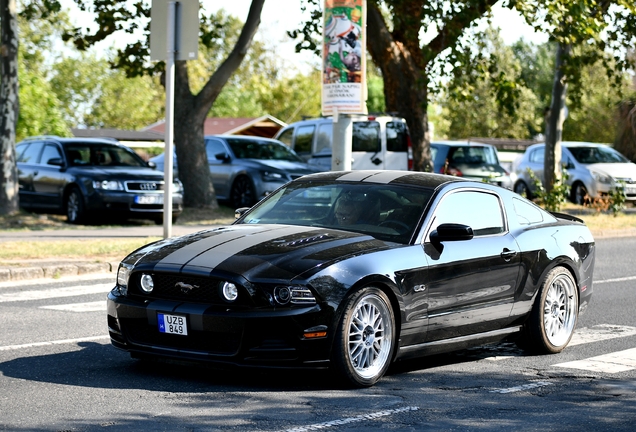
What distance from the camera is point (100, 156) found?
21453 millimetres

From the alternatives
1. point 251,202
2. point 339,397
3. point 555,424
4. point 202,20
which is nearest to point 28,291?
point 339,397

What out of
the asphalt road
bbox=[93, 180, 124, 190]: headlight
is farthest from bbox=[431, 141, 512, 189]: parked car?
the asphalt road

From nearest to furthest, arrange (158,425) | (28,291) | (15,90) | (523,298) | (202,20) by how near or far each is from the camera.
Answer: (158,425), (523,298), (28,291), (15,90), (202,20)

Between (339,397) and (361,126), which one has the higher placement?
(361,126)

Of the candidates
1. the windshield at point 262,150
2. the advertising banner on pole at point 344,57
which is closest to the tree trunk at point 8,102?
the windshield at point 262,150

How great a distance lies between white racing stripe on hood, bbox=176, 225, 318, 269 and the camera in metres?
6.90

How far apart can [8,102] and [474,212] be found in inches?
541

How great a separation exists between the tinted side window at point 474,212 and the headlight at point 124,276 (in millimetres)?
2157

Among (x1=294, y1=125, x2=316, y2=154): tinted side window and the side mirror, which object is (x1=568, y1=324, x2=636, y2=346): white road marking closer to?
the side mirror

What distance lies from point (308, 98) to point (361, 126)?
62452 millimetres

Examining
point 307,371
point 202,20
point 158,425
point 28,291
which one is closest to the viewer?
point 158,425

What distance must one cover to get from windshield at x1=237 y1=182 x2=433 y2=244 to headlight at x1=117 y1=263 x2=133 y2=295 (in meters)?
1.22

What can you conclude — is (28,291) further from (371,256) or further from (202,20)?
(202,20)

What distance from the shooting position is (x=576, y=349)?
893 cm
